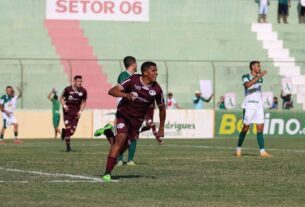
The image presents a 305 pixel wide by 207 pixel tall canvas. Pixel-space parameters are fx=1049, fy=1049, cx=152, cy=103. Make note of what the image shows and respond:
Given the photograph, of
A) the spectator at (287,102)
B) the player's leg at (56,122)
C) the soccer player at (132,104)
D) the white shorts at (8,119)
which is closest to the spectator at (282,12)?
the spectator at (287,102)

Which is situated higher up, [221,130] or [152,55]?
[152,55]

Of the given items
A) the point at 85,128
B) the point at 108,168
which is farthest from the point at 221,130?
the point at 108,168

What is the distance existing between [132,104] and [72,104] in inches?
479

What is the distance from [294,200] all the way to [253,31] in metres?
37.6

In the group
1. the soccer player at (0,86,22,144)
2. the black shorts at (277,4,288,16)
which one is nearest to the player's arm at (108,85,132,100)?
the soccer player at (0,86,22,144)

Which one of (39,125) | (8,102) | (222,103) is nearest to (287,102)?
(222,103)

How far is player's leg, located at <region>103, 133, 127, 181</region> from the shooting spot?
53.8ft

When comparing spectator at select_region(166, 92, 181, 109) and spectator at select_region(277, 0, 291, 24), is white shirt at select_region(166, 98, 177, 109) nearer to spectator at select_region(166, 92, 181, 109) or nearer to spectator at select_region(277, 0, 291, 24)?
spectator at select_region(166, 92, 181, 109)

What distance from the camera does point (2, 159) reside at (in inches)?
904

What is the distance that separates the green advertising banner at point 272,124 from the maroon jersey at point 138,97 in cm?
2711

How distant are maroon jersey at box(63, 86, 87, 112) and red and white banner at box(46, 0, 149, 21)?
771 inches

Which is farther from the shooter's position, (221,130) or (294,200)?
(221,130)

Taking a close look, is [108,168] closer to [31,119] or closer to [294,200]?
[294,200]

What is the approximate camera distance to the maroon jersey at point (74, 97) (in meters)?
28.5
